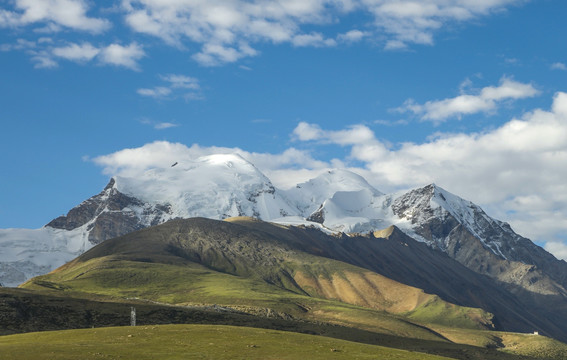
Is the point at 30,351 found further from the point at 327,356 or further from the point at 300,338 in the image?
the point at 300,338

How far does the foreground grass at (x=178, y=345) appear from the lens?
79.3 meters

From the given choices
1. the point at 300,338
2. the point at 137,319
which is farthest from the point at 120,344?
the point at 137,319

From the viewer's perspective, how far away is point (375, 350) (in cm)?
10288

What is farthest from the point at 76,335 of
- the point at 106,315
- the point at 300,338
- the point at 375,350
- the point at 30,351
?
the point at 106,315

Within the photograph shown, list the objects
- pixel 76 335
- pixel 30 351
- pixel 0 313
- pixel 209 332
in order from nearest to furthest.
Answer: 1. pixel 30 351
2. pixel 76 335
3. pixel 209 332
4. pixel 0 313

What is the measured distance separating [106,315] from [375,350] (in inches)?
3948

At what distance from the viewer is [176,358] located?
259 ft

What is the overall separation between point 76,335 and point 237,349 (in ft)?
79.9

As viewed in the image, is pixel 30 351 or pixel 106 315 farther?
pixel 106 315

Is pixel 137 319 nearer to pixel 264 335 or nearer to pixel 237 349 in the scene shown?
pixel 264 335

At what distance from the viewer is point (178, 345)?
88.6 m

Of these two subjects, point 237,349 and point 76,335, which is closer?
point 237,349

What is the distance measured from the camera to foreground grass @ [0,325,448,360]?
79.3 meters

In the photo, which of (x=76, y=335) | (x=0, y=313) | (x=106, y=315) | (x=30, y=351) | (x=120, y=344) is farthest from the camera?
(x=106, y=315)
